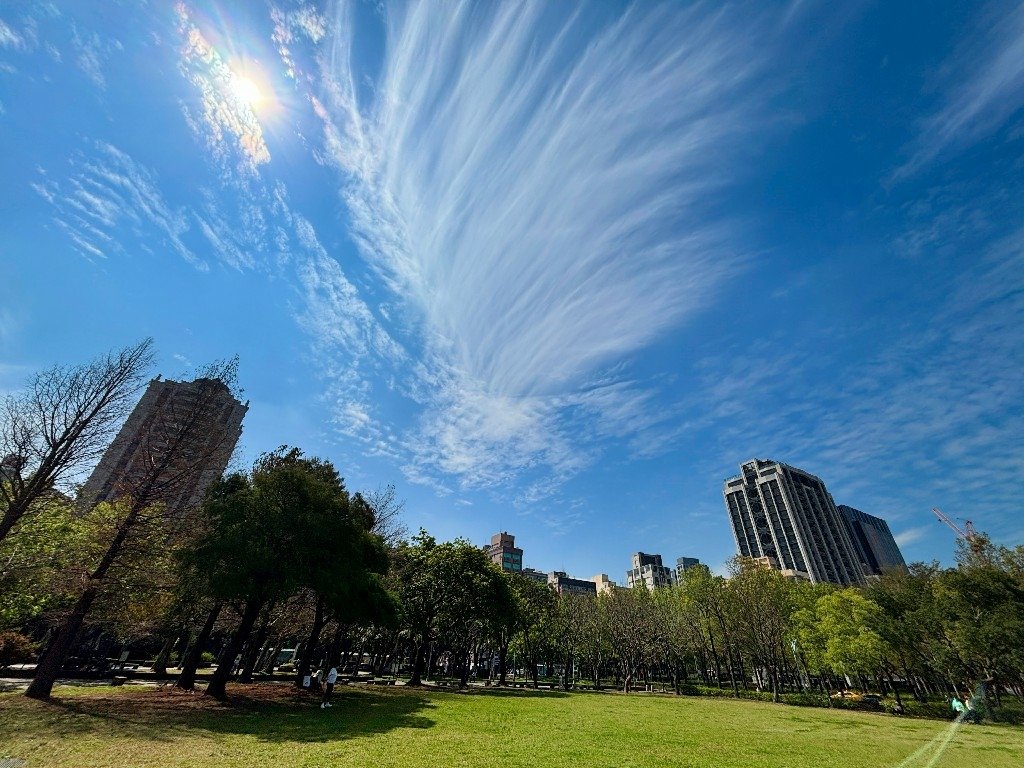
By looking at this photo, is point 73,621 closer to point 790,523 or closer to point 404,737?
point 404,737

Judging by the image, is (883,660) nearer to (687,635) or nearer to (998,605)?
(998,605)

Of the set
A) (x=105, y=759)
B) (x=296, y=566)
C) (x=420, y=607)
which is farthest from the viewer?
(x=420, y=607)

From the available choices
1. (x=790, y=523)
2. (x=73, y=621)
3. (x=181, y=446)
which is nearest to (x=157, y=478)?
(x=181, y=446)

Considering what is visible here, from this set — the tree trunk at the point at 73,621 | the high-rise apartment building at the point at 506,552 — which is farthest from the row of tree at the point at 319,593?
the high-rise apartment building at the point at 506,552

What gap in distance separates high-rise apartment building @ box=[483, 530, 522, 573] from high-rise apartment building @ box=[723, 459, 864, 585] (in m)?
83.2

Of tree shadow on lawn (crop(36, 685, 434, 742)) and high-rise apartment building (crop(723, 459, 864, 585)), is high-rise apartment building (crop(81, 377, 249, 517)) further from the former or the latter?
high-rise apartment building (crop(723, 459, 864, 585))

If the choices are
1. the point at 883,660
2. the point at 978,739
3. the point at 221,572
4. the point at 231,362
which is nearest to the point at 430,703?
the point at 221,572

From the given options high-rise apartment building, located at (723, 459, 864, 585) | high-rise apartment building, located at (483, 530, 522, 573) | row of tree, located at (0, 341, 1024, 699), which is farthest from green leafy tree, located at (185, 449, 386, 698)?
high-rise apartment building, located at (723, 459, 864, 585)

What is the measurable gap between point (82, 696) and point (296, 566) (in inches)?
402

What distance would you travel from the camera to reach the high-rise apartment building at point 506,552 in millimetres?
164125

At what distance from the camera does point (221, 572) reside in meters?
20.0

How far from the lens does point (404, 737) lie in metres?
15.8

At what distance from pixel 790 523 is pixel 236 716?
637 feet

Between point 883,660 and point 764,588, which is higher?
point 764,588
